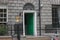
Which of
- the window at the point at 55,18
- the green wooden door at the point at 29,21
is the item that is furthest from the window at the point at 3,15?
the window at the point at 55,18

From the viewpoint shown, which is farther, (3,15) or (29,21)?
(29,21)

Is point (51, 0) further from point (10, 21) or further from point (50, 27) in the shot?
point (10, 21)

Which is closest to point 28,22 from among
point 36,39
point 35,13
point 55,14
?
point 35,13

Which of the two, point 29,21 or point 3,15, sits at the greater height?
point 3,15

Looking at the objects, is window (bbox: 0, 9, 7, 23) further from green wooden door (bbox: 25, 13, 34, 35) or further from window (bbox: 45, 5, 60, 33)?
window (bbox: 45, 5, 60, 33)

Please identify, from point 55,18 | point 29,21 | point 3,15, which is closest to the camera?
point 3,15

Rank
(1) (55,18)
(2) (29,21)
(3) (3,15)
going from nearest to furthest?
(3) (3,15), (2) (29,21), (1) (55,18)

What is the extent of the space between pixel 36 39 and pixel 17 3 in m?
5.99

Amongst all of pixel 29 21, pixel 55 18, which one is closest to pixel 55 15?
pixel 55 18

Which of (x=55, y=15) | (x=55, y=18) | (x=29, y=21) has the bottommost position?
(x=29, y=21)

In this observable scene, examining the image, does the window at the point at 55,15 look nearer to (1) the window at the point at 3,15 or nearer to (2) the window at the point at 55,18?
(2) the window at the point at 55,18

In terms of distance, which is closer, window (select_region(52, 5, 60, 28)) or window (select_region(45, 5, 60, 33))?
window (select_region(45, 5, 60, 33))

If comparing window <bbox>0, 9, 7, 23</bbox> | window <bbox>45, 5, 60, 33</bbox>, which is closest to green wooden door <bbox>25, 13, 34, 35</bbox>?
window <bbox>45, 5, 60, 33</bbox>

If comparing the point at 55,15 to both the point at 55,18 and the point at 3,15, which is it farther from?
the point at 3,15
